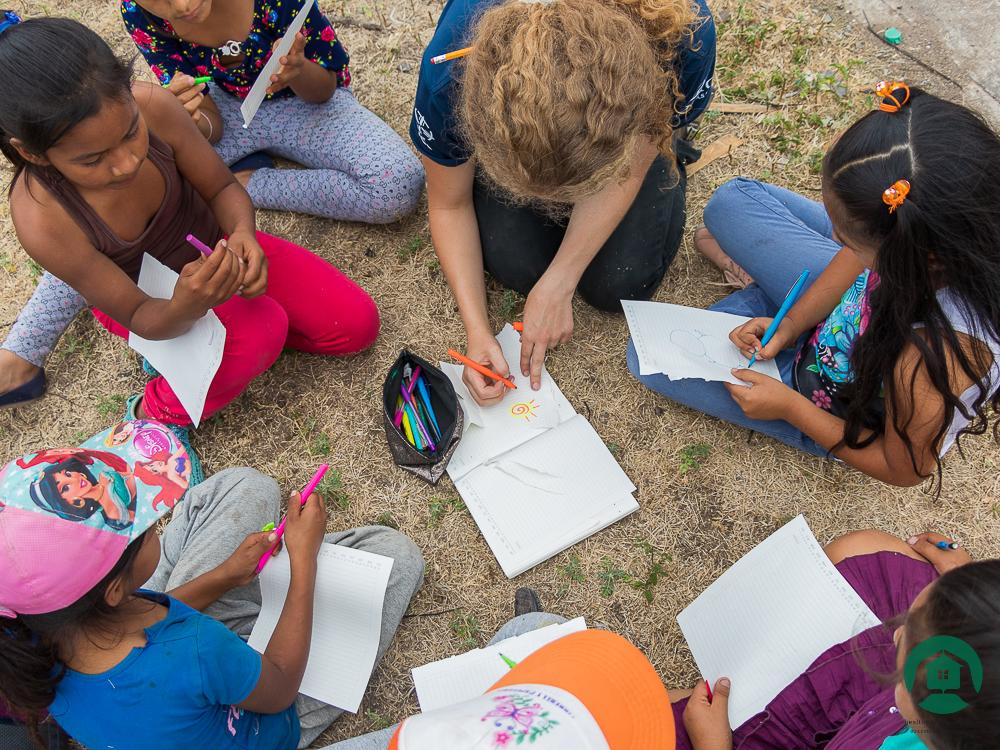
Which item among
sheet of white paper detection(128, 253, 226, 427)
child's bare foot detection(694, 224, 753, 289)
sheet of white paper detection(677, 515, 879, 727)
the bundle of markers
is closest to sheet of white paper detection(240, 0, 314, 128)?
sheet of white paper detection(128, 253, 226, 427)

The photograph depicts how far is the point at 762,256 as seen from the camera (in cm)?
216

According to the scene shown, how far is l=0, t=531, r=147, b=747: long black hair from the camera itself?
1202 mm

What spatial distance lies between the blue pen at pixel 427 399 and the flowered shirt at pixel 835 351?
106 cm

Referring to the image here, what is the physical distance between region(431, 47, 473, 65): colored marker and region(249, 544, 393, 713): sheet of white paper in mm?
1253

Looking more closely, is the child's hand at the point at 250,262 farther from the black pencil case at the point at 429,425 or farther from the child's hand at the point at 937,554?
the child's hand at the point at 937,554

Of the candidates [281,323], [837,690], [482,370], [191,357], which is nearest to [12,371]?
[191,357]

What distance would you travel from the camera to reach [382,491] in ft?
7.22

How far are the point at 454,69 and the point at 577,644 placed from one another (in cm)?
133

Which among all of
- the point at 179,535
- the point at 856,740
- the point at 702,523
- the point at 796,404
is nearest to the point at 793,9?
the point at 796,404

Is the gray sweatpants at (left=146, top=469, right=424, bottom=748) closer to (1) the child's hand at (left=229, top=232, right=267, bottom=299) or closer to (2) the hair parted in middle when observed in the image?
(1) the child's hand at (left=229, top=232, right=267, bottom=299)

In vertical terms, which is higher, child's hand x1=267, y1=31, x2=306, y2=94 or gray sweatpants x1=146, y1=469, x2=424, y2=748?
child's hand x1=267, y1=31, x2=306, y2=94

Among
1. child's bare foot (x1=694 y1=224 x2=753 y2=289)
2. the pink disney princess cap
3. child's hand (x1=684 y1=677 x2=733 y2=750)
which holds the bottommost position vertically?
child's hand (x1=684 y1=677 x2=733 y2=750)

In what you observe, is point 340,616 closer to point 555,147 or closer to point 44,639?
Answer: point 44,639

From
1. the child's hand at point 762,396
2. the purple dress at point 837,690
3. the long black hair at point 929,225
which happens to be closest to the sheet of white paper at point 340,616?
the purple dress at point 837,690
